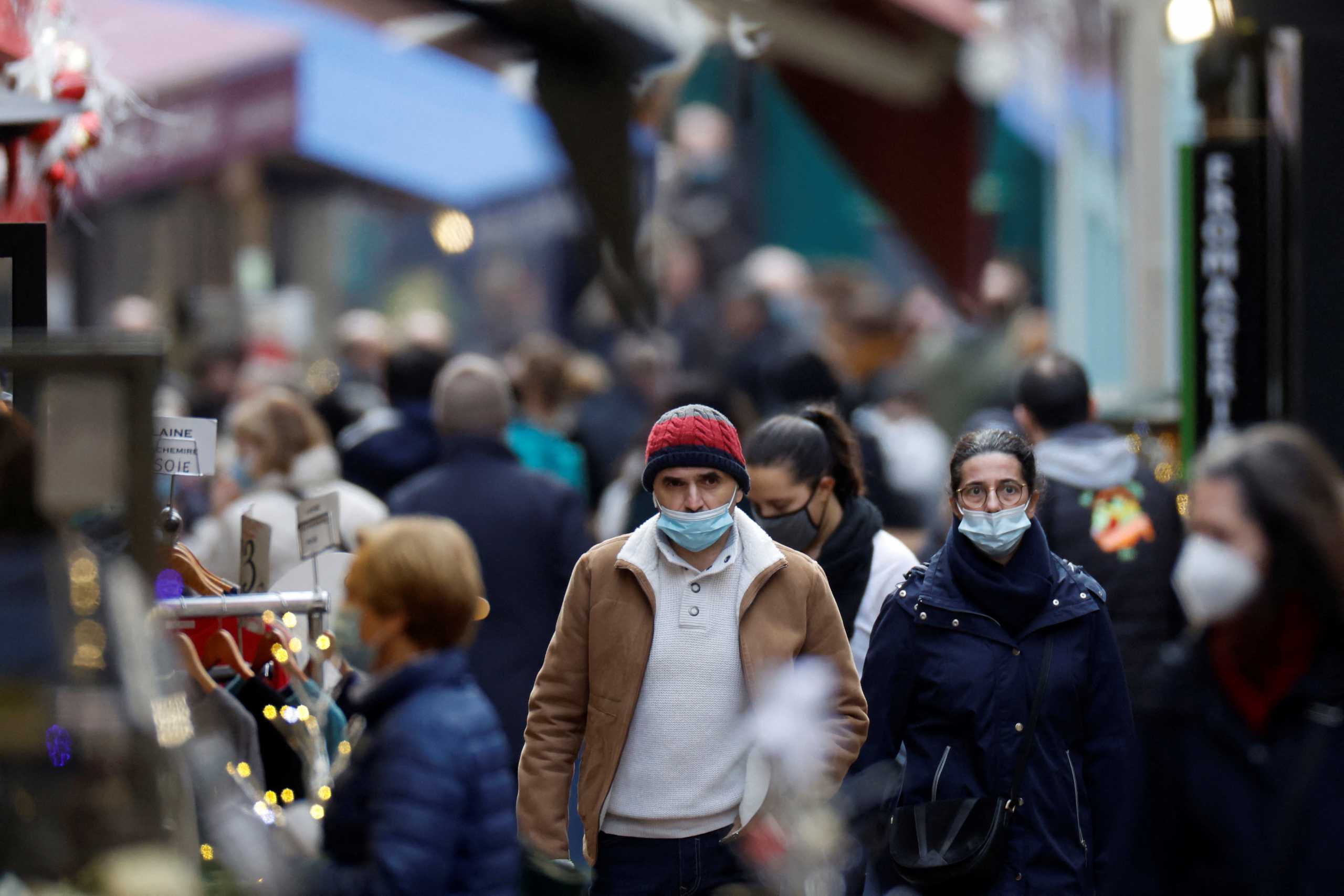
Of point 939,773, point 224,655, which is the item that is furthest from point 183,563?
point 939,773

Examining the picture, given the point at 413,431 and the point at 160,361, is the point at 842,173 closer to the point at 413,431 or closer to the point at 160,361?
the point at 413,431

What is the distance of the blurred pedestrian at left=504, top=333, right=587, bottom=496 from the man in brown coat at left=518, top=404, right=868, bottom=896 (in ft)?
13.8

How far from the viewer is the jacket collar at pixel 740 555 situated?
4.46m

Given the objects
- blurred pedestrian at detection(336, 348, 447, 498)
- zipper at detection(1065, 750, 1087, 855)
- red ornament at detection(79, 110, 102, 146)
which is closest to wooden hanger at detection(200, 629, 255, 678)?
red ornament at detection(79, 110, 102, 146)

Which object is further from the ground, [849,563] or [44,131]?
[44,131]

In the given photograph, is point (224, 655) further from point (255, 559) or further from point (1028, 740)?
point (1028, 740)

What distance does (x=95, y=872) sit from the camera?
10.4 ft

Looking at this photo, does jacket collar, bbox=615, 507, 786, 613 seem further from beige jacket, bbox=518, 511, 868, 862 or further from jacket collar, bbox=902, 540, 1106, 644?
jacket collar, bbox=902, 540, 1106, 644

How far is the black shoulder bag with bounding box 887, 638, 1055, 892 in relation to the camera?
4426 millimetres

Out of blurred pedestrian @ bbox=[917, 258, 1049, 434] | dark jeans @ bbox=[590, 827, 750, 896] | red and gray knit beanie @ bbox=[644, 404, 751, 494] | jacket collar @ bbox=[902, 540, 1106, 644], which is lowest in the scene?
dark jeans @ bbox=[590, 827, 750, 896]

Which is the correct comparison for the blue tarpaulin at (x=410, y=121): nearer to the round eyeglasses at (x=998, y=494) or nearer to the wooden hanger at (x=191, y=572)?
the wooden hanger at (x=191, y=572)

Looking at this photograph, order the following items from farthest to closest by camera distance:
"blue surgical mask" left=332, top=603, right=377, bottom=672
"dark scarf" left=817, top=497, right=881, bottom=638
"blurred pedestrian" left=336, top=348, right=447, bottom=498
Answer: "blurred pedestrian" left=336, top=348, right=447, bottom=498
"dark scarf" left=817, top=497, right=881, bottom=638
"blue surgical mask" left=332, top=603, right=377, bottom=672

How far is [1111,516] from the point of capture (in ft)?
20.6

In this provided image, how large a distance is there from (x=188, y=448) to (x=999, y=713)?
7.47 ft
